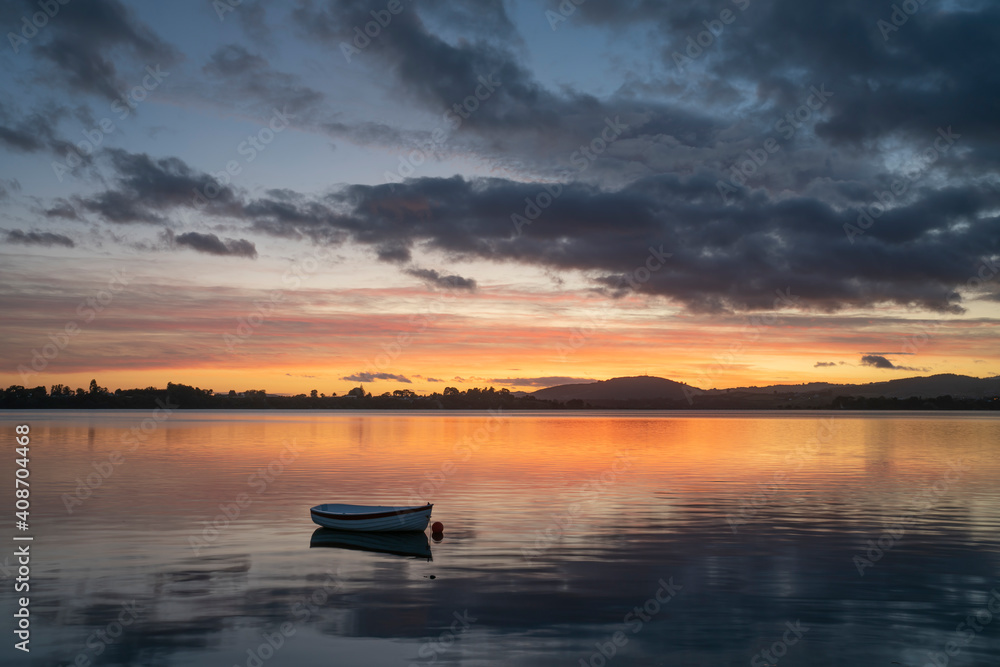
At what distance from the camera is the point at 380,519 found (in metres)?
32.1

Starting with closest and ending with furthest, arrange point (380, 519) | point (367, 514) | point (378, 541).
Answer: point (378, 541)
point (380, 519)
point (367, 514)

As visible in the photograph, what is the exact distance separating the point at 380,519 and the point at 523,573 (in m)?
9.80

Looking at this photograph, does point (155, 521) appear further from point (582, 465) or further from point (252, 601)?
point (582, 465)

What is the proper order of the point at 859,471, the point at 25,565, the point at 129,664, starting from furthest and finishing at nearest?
the point at 859,471
the point at 25,565
the point at 129,664

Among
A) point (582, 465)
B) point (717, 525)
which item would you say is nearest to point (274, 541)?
point (717, 525)

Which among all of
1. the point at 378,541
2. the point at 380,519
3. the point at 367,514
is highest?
the point at 367,514

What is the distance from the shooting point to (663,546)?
28953mm

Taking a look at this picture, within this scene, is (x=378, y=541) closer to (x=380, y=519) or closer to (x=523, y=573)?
(x=380, y=519)

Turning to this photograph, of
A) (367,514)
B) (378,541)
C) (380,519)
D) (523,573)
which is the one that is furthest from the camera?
(367,514)

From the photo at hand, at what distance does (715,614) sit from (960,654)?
552 cm

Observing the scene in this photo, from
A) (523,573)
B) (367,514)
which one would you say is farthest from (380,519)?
(523,573)

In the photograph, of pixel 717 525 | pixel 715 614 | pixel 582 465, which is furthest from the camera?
pixel 582 465

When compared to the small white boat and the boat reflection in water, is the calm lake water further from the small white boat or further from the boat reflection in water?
the small white boat

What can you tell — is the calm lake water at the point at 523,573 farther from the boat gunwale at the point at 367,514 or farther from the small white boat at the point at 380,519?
the boat gunwale at the point at 367,514
